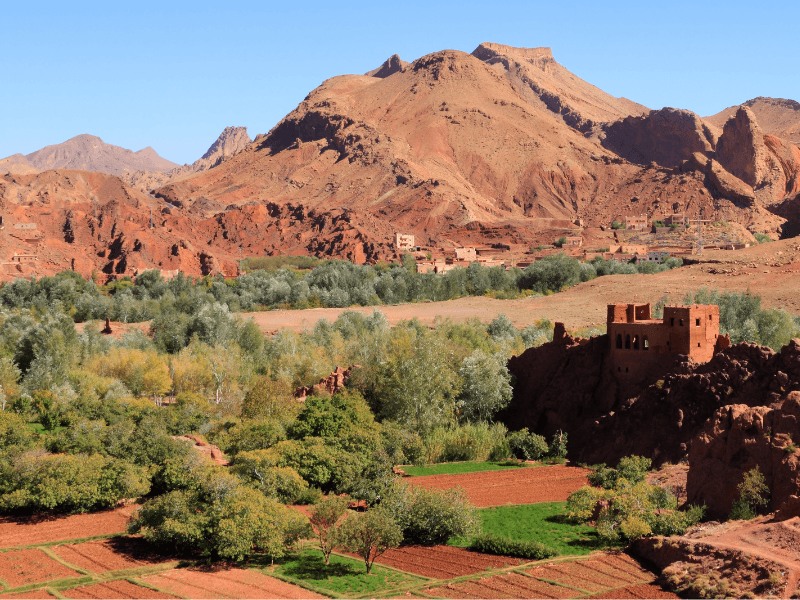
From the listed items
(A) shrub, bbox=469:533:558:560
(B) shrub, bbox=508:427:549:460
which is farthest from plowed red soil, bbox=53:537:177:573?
(B) shrub, bbox=508:427:549:460

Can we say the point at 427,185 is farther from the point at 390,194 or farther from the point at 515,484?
the point at 515,484

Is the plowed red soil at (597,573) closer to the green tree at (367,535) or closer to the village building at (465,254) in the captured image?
the green tree at (367,535)

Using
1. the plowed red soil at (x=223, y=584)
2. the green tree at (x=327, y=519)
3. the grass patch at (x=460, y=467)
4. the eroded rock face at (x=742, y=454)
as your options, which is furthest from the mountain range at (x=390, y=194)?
the eroded rock face at (x=742, y=454)

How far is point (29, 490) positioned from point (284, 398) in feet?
49.9

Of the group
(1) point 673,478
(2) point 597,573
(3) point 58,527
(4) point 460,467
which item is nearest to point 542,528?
(2) point 597,573

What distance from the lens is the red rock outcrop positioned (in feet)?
159

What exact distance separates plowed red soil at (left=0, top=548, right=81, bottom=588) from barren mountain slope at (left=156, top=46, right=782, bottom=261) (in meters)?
110

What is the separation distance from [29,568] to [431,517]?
12305mm

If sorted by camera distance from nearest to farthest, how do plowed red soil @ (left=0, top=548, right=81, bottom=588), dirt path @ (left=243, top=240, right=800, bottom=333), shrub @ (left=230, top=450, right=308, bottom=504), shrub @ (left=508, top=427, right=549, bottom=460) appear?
1. plowed red soil @ (left=0, top=548, right=81, bottom=588)
2. shrub @ (left=230, top=450, right=308, bottom=504)
3. shrub @ (left=508, top=427, right=549, bottom=460)
4. dirt path @ (left=243, top=240, right=800, bottom=333)

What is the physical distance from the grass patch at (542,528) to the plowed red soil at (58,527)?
39.7 ft

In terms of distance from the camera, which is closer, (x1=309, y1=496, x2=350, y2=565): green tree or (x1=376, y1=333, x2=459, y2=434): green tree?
(x1=309, y1=496, x2=350, y2=565): green tree

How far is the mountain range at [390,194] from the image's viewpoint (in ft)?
410

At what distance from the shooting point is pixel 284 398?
44594 millimetres

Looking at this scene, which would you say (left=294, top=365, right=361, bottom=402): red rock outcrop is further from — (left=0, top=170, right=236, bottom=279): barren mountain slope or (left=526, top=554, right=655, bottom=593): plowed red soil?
(left=0, top=170, right=236, bottom=279): barren mountain slope
